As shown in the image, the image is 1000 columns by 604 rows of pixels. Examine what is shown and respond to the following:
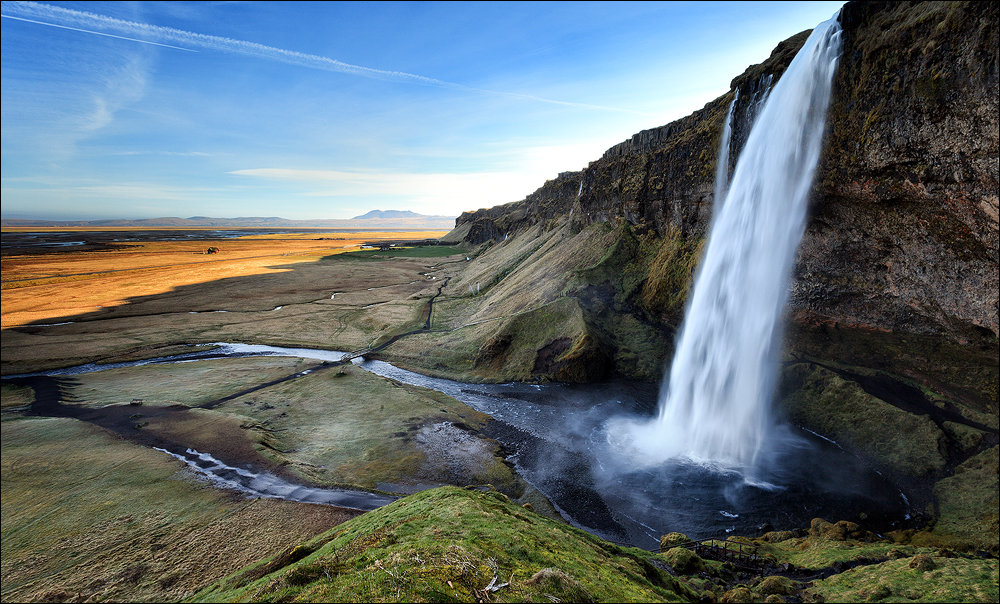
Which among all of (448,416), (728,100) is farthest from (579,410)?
(728,100)

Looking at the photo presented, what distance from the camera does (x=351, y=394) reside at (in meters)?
25.0

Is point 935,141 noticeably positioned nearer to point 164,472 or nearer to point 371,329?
point 164,472

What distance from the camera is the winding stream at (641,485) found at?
13.7 meters

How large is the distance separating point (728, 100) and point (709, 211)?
23.4 ft

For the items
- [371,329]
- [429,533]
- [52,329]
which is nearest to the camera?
[429,533]

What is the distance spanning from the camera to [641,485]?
15859mm

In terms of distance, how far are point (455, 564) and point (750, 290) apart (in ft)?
68.4

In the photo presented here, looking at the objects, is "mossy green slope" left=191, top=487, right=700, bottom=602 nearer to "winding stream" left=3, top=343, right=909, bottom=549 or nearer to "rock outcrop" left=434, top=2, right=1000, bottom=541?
"winding stream" left=3, top=343, right=909, bottom=549

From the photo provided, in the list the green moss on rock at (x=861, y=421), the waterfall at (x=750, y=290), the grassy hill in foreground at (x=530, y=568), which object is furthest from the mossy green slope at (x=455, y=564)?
the green moss on rock at (x=861, y=421)

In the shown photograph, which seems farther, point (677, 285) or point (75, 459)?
point (677, 285)

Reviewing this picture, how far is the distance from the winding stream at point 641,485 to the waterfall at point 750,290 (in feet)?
4.89

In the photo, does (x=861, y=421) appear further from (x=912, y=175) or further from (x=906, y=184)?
(x=912, y=175)

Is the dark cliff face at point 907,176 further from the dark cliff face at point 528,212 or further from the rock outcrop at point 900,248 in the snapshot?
the dark cliff face at point 528,212

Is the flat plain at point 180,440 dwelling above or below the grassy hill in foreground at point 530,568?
below
